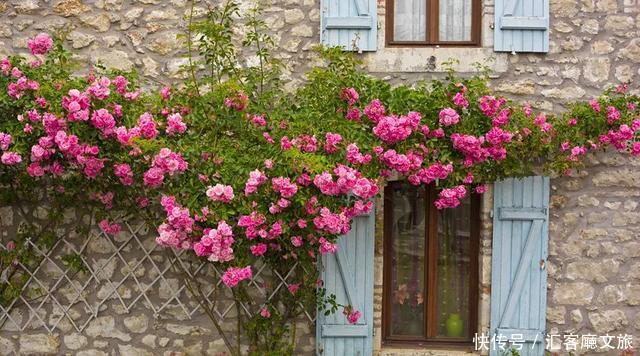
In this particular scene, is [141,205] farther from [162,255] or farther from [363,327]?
[363,327]

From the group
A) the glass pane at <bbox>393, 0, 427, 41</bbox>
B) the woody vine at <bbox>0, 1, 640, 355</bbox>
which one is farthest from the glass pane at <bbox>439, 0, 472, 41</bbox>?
the woody vine at <bbox>0, 1, 640, 355</bbox>

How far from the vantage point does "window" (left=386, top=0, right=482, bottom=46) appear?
188 inches

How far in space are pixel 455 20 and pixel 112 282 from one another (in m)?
3.05

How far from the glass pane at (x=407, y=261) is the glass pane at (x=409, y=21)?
1.07 metres

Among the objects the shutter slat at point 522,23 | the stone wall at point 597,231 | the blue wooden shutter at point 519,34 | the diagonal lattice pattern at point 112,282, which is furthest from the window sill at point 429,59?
the diagonal lattice pattern at point 112,282

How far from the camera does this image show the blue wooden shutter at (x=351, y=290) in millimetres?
4598

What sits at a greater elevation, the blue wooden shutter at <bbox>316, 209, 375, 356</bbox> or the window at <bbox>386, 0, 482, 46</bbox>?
the window at <bbox>386, 0, 482, 46</bbox>

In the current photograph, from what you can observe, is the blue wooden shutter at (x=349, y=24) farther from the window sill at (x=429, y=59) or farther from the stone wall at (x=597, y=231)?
the stone wall at (x=597, y=231)

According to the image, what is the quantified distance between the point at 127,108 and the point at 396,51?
1.83 metres

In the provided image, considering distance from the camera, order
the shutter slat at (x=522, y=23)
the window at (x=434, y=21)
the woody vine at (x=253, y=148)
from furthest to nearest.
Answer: the window at (x=434, y=21) < the shutter slat at (x=522, y=23) < the woody vine at (x=253, y=148)

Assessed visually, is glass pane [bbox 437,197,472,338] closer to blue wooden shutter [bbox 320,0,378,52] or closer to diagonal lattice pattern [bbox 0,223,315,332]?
diagonal lattice pattern [bbox 0,223,315,332]

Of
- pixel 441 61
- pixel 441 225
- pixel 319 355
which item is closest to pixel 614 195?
pixel 441 225

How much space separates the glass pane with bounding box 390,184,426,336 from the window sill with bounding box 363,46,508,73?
0.84 metres

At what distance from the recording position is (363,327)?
4.63 meters
